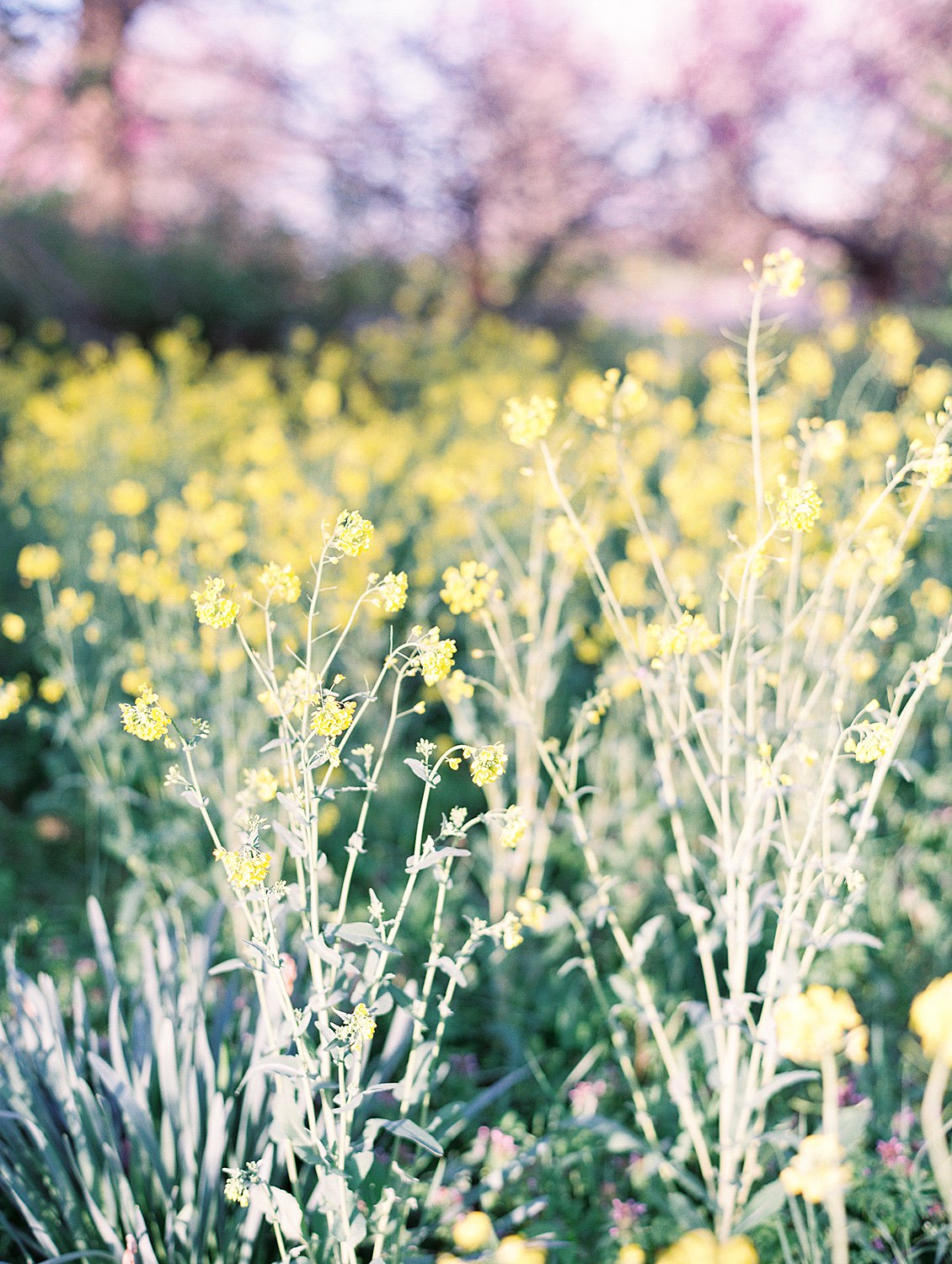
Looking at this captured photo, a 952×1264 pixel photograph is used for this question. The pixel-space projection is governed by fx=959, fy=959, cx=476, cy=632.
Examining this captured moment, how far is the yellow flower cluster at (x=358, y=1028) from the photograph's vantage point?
135cm

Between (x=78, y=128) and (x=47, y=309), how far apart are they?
3351 mm

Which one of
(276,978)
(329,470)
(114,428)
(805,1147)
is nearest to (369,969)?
(276,978)

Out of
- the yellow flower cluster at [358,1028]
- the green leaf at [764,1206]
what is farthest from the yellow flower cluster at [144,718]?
the green leaf at [764,1206]

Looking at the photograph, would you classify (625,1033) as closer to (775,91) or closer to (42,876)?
(42,876)

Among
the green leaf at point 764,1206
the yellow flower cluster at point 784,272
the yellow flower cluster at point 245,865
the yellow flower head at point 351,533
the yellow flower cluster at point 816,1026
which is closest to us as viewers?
the yellow flower cluster at point 816,1026

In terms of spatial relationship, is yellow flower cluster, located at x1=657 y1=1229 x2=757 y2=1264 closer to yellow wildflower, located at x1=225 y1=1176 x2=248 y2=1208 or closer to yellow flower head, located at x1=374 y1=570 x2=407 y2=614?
yellow wildflower, located at x1=225 y1=1176 x2=248 y2=1208

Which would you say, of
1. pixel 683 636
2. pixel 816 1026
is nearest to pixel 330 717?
pixel 683 636

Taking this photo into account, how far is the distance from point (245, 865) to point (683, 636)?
755mm

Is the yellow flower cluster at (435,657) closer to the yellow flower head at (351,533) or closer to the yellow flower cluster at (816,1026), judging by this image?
the yellow flower head at (351,533)

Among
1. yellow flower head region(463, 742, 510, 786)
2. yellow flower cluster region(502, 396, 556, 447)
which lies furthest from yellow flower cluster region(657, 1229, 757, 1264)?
yellow flower cluster region(502, 396, 556, 447)

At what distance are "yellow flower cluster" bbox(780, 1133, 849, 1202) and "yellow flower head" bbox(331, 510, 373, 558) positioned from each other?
93cm

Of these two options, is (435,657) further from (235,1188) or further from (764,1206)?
(764,1206)

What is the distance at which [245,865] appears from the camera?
1.28m

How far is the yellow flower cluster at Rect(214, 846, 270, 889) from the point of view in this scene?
1.28 metres
